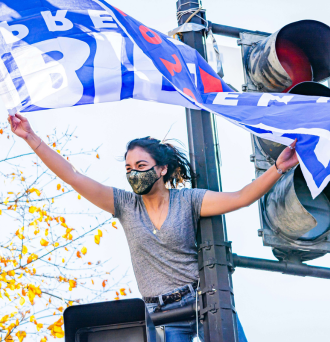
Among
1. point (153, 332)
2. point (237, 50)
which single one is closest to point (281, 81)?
point (237, 50)

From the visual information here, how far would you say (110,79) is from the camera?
4352 millimetres

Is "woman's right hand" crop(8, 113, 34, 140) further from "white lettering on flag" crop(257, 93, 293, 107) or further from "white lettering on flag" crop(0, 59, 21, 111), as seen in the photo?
"white lettering on flag" crop(257, 93, 293, 107)

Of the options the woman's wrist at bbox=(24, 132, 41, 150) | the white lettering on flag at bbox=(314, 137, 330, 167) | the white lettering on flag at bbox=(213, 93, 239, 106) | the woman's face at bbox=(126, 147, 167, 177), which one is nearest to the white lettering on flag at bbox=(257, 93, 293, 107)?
the white lettering on flag at bbox=(213, 93, 239, 106)

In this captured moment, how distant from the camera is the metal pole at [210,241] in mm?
3520

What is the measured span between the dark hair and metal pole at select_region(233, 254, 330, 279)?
2.39 ft

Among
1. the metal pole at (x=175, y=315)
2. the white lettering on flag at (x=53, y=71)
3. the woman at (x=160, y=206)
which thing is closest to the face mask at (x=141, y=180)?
the woman at (x=160, y=206)

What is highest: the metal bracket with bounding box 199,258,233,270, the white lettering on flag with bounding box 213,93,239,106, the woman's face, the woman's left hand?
the white lettering on flag with bounding box 213,93,239,106

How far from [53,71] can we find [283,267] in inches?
82.7

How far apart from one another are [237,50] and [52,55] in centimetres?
145

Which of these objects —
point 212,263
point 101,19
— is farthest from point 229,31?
point 212,263

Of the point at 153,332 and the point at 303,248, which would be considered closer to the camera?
the point at 153,332

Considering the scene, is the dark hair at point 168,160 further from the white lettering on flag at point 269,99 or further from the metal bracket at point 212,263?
the metal bracket at point 212,263

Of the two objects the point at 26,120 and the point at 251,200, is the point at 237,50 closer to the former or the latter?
the point at 251,200

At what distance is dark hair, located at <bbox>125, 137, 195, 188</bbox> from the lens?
4340mm
